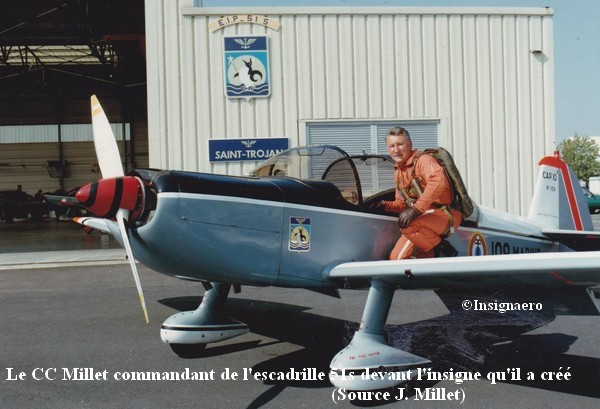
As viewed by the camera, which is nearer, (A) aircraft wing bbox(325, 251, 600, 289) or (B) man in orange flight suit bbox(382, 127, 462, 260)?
(A) aircraft wing bbox(325, 251, 600, 289)

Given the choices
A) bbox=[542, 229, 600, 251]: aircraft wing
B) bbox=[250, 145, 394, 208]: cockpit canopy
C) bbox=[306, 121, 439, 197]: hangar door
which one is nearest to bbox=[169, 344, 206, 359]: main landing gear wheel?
bbox=[250, 145, 394, 208]: cockpit canopy

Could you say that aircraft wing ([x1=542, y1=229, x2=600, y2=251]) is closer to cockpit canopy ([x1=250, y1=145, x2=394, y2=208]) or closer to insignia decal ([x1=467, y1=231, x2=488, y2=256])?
insignia decal ([x1=467, y1=231, x2=488, y2=256])

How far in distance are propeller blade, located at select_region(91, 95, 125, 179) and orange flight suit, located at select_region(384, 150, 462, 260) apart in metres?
2.08

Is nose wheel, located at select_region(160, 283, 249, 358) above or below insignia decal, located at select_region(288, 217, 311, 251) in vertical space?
below

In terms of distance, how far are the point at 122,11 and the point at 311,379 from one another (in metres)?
18.6

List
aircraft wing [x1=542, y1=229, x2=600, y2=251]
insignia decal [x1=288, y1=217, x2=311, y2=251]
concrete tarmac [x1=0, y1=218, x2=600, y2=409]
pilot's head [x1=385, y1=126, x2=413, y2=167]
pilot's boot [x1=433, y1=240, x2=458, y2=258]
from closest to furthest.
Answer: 1. concrete tarmac [x1=0, y1=218, x2=600, y2=409]
2. insignia decal [x1=288, y1=217, x2=311, y2=251]
3. pilot's head [x1=385, y1=126, x2=413, y2=167]
4. pilot's boot [x1=433, y1=240, x2=458, y2=258]
5. aircraft wing [x1=542, y1=229, x2=600, y2=251]

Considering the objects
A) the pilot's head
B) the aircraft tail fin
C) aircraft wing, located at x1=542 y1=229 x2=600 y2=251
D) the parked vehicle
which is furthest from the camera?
the parked vehicle

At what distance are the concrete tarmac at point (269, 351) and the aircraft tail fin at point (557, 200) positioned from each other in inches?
39.7

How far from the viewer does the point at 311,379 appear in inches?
156

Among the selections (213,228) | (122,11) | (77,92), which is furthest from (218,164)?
(77,92)

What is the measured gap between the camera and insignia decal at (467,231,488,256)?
4.82 m

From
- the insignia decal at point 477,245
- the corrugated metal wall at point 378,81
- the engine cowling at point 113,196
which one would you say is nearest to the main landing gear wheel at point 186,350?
the engine cowling at point 113,196

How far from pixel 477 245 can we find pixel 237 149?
7040 mm

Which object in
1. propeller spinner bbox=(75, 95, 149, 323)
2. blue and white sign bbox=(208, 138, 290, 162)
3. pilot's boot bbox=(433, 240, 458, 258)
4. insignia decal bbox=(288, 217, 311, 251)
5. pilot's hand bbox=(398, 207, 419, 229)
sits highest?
blue and white sign bbox=(208, 138, 290, 162)
